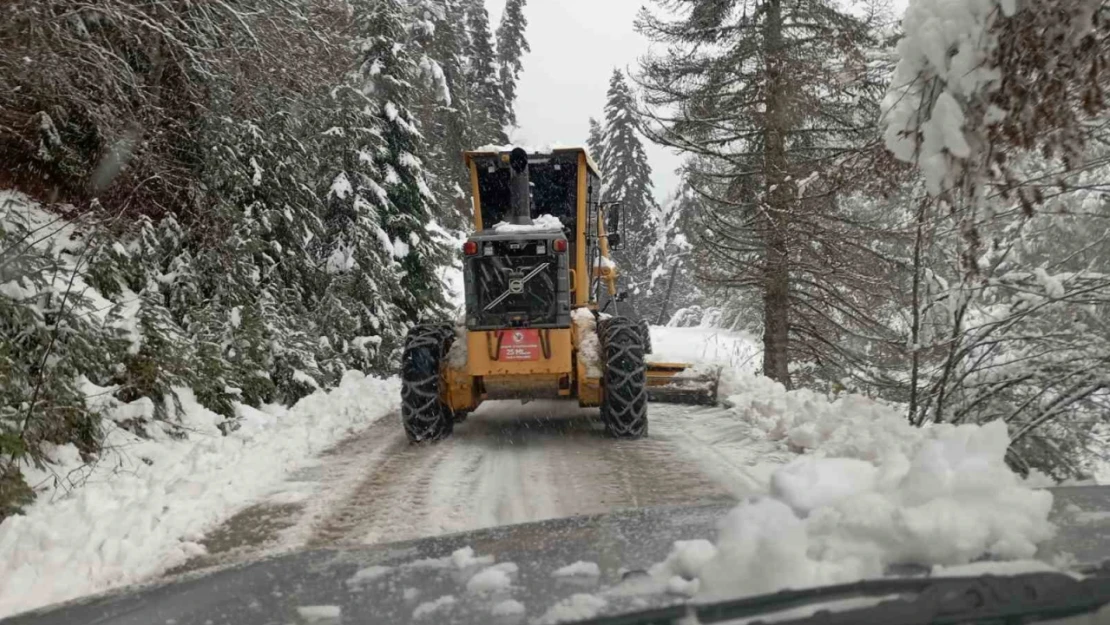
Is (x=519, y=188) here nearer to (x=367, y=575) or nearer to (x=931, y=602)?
(x=367, y=575)

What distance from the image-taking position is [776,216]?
1143 cm

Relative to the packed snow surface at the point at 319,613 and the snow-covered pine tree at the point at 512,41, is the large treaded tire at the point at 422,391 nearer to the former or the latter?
the packed snow surface at the point at 319,613

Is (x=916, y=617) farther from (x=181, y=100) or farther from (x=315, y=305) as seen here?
(x=315, y=305)

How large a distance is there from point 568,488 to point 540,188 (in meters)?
4.49

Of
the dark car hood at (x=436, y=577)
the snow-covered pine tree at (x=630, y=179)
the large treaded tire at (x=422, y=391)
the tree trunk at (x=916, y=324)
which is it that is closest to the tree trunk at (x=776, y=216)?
the tree trunk at (x=916, y=324)

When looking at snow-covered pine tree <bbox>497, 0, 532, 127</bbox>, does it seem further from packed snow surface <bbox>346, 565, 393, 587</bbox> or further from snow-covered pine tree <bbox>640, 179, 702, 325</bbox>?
packed snow surface <bbox>346, 565, 393, 587</bbox>

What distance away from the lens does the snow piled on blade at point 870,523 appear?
1764 millimetres

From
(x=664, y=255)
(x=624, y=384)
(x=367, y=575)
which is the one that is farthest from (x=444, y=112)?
(x=367, y=575)

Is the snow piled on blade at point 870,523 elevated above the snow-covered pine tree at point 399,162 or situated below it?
below

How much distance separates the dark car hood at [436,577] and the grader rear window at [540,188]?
6.96 m

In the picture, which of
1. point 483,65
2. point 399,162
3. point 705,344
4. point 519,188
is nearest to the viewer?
point 519,188

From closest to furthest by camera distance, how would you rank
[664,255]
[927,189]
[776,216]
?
1. [927,189]
2. [776,216]
3. [664,255]

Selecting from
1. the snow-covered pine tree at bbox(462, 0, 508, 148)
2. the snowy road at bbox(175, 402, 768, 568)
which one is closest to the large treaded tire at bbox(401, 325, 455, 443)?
the snowy road at bbox(175, 402, 768, 568)

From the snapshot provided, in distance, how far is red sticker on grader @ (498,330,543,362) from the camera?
Answer: 8094 mm
